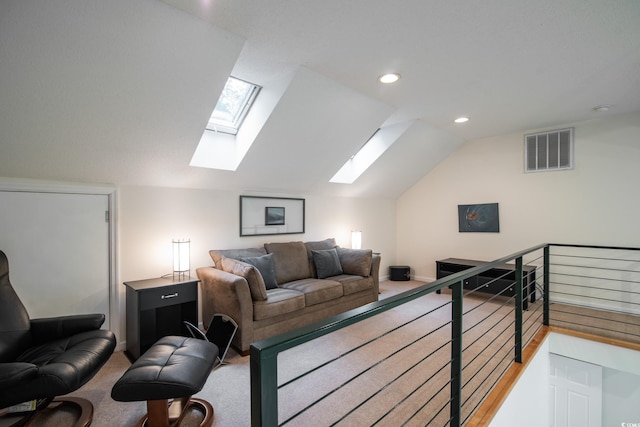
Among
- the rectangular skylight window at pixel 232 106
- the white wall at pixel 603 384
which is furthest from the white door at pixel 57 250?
the white wall at pixel 603 384

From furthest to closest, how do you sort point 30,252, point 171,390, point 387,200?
point 387,200
point 30,252
point 171,390

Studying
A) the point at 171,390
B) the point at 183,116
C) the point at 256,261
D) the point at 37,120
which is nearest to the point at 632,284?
the point at 256,261

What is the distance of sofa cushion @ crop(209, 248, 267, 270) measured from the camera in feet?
11.2

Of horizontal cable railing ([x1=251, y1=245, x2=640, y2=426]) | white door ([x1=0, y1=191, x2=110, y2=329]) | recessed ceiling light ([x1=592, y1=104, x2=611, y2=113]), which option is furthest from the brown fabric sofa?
recessed ceiling light ([x1=592, y1=104, x2=611, y2=113])

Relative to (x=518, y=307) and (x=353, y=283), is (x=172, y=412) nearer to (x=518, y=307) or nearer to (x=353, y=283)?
(x=353, y=283)

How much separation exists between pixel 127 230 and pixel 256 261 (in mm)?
1308

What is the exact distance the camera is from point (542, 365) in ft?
9.95

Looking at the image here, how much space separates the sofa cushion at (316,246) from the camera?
4.15 m

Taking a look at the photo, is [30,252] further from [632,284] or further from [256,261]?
[632,284]

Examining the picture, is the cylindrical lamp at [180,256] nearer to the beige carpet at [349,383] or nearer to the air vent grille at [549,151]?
the beige carpet at [349,383]

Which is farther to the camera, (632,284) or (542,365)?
(632,284)

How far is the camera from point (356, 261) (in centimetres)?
413

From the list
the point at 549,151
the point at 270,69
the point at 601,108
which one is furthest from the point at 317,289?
the point at 601,108

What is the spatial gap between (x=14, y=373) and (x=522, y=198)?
18.2ft
